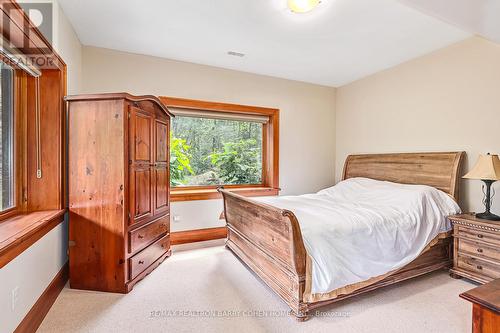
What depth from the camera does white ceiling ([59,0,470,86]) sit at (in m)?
2.35

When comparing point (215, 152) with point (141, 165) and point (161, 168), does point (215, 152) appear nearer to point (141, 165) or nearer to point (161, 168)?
point (161, 168)

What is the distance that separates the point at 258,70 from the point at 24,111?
287 centimetres

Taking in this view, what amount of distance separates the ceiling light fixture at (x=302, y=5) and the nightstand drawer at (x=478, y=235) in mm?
2584

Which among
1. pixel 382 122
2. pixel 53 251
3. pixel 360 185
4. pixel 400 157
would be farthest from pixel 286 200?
pixel 53 251

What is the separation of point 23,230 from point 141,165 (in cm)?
105

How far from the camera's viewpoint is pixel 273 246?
2.23 m

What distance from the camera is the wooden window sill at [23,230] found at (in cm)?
147

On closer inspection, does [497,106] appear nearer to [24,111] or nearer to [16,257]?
[16,257]

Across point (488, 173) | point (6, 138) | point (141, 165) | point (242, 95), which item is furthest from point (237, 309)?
point (242, 95)

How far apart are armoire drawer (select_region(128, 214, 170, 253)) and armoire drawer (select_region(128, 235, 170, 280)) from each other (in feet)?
0.22

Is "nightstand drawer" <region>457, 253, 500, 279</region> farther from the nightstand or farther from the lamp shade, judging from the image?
the lamp shade

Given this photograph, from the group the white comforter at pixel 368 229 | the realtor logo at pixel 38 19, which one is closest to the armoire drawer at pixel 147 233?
the white comforter at pixel 368 229

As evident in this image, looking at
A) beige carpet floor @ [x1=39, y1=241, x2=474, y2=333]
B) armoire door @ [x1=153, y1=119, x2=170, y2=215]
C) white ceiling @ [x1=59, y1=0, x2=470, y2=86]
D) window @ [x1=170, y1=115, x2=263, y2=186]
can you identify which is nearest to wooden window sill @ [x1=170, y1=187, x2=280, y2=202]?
window @ [x1=170, y1=115, x2=263, y2=186]

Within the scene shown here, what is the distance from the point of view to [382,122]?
391 cm
